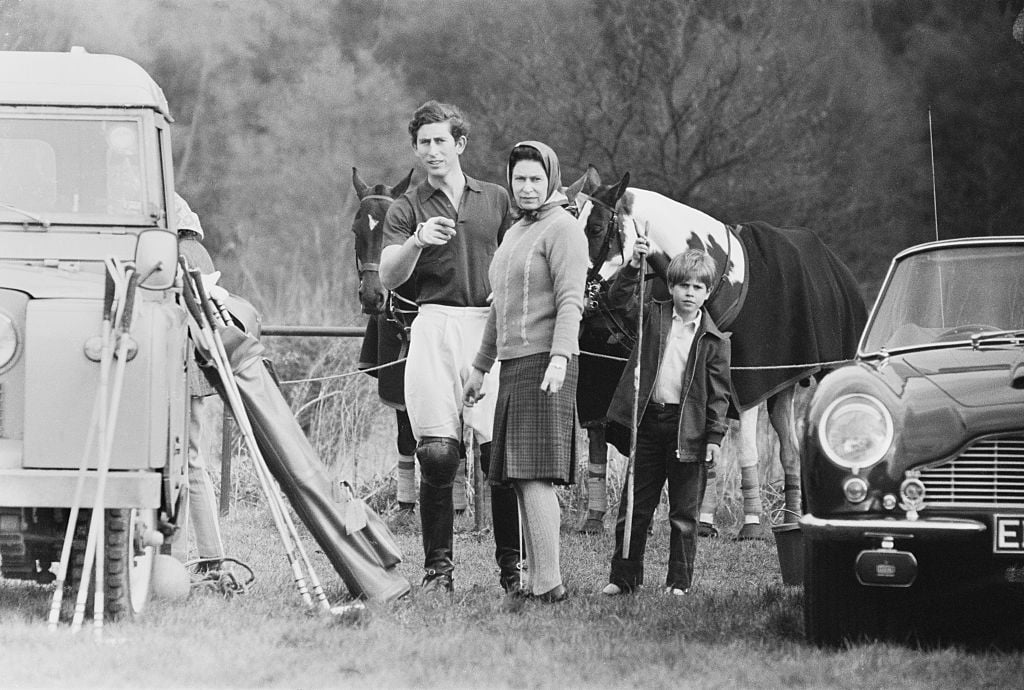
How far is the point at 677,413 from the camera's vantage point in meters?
5.89

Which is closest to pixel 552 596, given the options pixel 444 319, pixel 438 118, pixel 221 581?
pixel 444 319

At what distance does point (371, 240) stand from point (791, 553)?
3.32 metres

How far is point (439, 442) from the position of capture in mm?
5656

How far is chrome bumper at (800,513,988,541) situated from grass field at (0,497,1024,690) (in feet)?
1.27

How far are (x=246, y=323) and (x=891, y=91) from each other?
10.6m

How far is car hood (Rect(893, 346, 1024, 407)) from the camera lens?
14.1ft

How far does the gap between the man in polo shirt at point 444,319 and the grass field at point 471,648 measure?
30 cm

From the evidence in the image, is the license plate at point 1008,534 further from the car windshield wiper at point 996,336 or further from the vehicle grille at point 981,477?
the car windshield wiper at point 996,336

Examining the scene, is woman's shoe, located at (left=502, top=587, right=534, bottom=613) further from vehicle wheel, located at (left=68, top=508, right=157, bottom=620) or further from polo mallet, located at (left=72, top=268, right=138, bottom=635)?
polo mallet, located at (left=72, top=268, right=138, bottom=635)

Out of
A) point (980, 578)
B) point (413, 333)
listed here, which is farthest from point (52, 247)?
point (980, 578)

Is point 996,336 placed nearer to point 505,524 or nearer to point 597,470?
point 505,524

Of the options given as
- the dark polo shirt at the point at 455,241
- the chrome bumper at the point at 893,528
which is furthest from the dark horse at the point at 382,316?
the chrome bumper at the point at 893,528

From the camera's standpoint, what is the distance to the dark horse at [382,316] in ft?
25.6

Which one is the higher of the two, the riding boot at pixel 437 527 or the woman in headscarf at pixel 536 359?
the woman in headscarf at pixel 536 359
